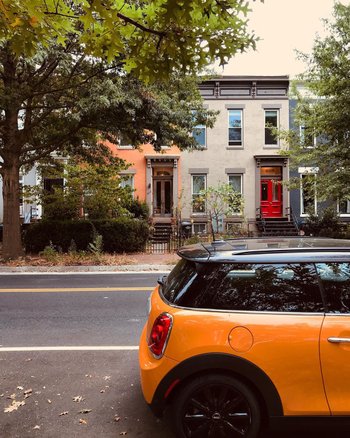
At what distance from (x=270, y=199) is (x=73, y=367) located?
2145cm

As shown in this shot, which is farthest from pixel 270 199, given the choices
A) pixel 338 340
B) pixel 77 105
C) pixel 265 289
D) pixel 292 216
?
pixel 338 340

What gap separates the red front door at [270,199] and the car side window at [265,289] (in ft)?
71.2

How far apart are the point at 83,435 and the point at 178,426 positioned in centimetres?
88

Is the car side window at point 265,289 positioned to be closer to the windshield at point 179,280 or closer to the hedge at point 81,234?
the windshield at point 179,280

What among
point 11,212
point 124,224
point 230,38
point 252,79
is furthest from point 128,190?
point 230,38

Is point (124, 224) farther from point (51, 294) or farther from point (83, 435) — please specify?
point (83, 435)

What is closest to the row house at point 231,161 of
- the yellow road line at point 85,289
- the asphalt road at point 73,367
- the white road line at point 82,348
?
the yellow road line at point 85,289

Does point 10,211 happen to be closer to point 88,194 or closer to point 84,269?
point 84,269

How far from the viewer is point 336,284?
3055mm

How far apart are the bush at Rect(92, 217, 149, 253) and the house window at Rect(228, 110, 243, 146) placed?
35.9 ft

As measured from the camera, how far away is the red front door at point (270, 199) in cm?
2439

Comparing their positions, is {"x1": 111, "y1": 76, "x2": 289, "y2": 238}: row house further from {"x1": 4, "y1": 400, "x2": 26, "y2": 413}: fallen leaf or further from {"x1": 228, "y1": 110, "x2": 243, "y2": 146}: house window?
{"x1": 4, "y1": 400, "x2": 26, "y2": 413}: fallen leaf

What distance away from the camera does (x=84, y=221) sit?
16.2 metres

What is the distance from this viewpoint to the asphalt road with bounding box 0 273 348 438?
11.0 feet
